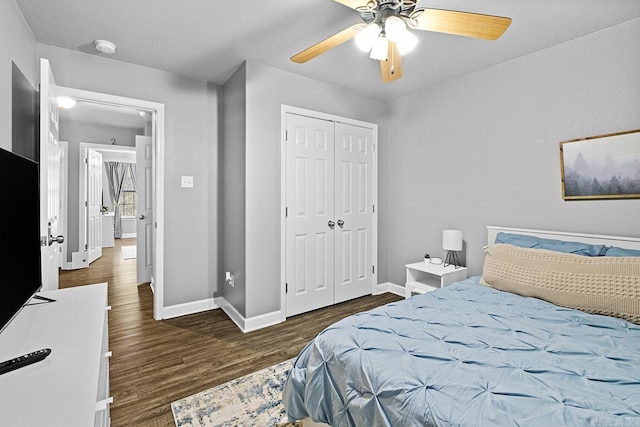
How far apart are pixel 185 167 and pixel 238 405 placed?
2.36 meters

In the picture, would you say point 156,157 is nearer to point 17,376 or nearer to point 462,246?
point 17,376

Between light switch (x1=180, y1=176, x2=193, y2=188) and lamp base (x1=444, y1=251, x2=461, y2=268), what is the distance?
285 centimetres

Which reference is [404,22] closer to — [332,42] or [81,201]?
[332,42]

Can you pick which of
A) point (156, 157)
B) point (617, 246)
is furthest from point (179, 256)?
point (617, 246)

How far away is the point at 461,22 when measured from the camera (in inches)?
63.9

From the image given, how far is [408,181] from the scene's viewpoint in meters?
3.79

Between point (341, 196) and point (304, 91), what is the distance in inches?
48.1

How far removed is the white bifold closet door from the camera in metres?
3.22

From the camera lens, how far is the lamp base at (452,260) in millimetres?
3241

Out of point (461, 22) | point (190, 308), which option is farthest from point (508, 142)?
point (190, 308)

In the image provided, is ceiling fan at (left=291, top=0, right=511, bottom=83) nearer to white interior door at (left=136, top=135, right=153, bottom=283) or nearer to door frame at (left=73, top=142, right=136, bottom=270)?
white interior door at (left=136, top=135, right=153, bottom=283)

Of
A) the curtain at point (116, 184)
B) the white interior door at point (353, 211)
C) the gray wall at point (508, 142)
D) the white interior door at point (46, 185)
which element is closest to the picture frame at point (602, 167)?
the gray wall at point (508, 142)

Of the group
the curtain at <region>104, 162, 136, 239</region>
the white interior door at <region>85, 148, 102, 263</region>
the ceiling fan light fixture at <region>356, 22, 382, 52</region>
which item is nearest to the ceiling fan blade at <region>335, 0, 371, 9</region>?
the ceiling fan light fixture at <region>356, 22, 382, 52</region>

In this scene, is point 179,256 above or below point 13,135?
below
